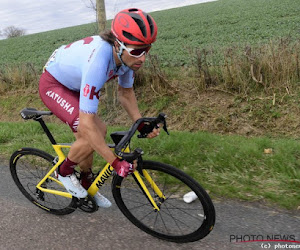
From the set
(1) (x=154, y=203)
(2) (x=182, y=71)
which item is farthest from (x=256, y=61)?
(1) (x=154, y=203)

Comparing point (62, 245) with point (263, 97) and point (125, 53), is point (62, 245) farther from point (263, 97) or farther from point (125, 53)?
point (263, 97)

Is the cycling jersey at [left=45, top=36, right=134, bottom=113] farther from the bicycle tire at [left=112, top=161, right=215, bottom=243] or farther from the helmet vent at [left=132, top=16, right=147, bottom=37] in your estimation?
the bicycle tire at [left=112, top=161, right=215, bottom=243]

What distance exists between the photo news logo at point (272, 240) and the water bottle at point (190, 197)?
0.47 m

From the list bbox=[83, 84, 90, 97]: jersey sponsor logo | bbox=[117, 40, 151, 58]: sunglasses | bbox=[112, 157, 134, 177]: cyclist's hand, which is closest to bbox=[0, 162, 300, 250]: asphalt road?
bbox=[112, 157, 134, 177]: cyclist's hand

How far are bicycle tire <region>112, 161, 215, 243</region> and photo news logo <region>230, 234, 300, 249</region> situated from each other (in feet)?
1.05

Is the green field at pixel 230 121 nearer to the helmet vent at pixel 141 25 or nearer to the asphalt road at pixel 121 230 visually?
the asphalt road at pixel 121 230

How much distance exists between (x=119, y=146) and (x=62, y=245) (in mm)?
1157

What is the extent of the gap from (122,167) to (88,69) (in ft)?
2.72

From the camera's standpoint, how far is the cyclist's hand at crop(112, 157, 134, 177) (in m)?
2.28

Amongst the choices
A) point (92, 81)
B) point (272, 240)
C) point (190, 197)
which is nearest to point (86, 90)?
point (92, 81)

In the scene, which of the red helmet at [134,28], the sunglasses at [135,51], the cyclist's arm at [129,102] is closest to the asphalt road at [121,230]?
the cyclist's arm at [129,102]

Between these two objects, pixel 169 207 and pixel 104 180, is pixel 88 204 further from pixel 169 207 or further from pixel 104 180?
pixel 169 207

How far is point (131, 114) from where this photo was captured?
9.64 ft

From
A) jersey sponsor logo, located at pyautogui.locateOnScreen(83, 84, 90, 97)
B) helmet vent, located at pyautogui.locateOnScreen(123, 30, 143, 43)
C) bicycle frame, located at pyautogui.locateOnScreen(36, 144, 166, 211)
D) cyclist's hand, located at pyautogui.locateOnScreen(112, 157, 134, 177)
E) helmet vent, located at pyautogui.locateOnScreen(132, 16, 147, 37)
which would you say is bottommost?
bicycle frame, located at pyautogui.locateOnScreen(36, 144, 166, 211)
